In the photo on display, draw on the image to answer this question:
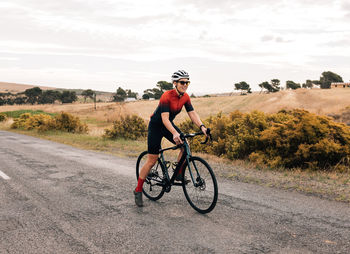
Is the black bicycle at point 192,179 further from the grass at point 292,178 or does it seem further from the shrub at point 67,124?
the shrub at point 67,124

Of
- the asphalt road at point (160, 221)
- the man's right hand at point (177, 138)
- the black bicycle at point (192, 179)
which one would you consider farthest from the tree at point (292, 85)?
the man's right hand at point (177, 138)

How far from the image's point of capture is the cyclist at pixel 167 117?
494 centimetres

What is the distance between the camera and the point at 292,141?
8945 mm

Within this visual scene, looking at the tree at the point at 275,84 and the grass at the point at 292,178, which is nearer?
the grass at the point at 292,178

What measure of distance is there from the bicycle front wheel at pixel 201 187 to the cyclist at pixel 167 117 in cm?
30

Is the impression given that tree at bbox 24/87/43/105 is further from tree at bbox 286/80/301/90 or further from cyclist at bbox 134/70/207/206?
cyclist at bbox 134/70/207/206

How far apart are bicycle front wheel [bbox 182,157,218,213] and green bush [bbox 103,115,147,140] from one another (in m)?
13.7

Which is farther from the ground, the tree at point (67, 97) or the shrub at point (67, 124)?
the tree at point (67, 97)

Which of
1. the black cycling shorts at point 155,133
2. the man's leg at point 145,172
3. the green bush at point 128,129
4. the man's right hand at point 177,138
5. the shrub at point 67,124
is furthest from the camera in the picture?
the shrub at point 67,124

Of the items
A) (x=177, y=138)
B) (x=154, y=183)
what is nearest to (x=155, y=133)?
(x=177, y=138)

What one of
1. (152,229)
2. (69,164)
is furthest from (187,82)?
(69,164)

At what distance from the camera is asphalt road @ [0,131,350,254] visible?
155 inches

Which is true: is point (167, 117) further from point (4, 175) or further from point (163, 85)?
point (163, 85)

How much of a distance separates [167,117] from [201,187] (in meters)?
1.27
